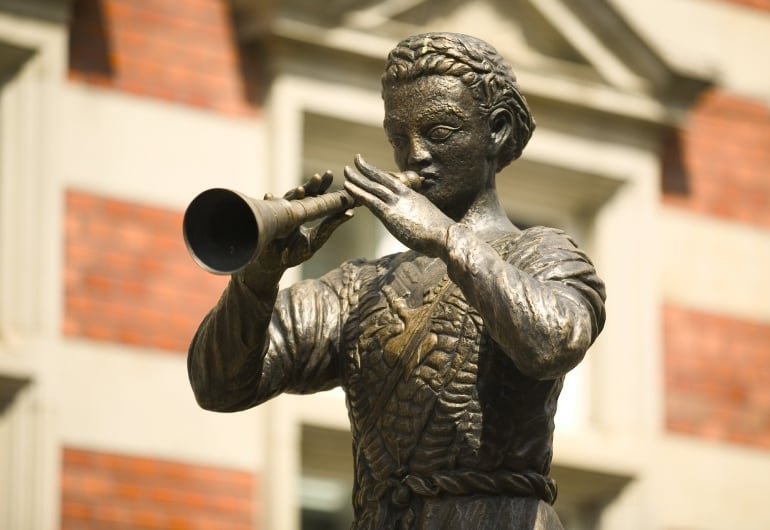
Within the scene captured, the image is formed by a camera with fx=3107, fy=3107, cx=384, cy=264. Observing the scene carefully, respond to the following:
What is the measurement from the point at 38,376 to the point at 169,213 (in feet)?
3.67

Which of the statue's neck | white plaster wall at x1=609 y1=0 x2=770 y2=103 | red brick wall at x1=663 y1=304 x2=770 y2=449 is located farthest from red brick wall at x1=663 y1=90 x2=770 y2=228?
the statue's neck

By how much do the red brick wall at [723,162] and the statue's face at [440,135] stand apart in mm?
8761

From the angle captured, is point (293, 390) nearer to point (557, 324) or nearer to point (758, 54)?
point (557, 324)

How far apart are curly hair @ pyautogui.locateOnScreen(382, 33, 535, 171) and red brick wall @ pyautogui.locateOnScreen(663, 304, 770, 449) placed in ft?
27.3

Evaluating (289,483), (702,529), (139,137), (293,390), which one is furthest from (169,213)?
(293,390)

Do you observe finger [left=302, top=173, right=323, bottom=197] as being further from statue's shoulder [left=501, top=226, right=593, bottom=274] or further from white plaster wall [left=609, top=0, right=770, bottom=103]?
white plaster wall [left=609, top=0, right=770, bottom=103]

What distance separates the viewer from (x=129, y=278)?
15.0 meters

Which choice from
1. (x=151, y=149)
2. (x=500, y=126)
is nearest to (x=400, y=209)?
(x=500, y=126)

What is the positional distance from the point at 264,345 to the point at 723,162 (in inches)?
366

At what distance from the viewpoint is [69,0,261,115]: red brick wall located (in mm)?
15266

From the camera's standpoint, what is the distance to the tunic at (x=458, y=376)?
790 centimetres

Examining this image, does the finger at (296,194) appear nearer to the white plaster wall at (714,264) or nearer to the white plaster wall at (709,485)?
the white plaster wall at (709,485)

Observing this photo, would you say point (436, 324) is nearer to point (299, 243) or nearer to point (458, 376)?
point (458, 376)

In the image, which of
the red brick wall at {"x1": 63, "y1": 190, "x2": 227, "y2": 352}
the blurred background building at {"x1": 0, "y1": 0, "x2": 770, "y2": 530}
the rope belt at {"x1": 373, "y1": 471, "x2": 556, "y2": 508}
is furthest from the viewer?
the red brick wall at {"x1": 63, "y1": 190, "x2": 227, "y2": 352}
